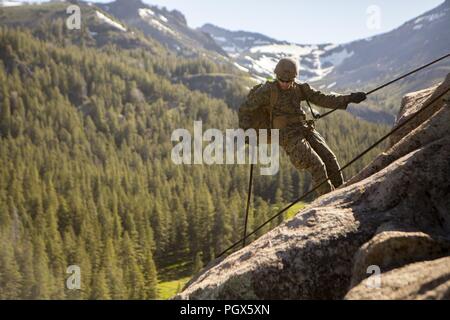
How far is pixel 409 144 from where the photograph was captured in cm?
980

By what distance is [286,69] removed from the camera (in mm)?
12562

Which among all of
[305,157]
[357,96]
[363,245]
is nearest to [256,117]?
[305,157]

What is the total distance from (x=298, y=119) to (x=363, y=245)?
6548 mm

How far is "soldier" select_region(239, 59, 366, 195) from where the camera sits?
12.7 meters

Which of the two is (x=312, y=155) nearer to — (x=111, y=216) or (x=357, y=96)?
(x=357, y=96)

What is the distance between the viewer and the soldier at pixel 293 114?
12.7 metres

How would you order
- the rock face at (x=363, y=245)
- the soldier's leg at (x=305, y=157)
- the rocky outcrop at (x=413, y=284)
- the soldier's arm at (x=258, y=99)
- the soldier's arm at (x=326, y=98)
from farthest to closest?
1. the soldier's arm at (x=258, y=99)
2. the soldier's arm at (x=326, y=98)
3. the soldier's leg at (x=305, y=157)
4. the rock face at (x=363, y=245)
5. the rocky outcrop at (x=413, y=284)

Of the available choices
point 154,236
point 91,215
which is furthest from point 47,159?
point 154,236

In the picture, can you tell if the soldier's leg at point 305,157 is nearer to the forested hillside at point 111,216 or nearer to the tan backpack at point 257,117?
the tan backpack at point 257,117

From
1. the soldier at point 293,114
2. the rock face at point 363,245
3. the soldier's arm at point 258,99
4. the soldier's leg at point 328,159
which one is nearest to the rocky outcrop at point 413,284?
the rock face at point 363,245

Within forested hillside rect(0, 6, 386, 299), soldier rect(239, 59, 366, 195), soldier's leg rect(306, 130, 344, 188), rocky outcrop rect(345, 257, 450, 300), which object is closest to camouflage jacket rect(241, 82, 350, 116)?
soldier rect(239, 59, 366, 195)

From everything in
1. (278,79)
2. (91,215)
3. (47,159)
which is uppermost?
(47,159)
